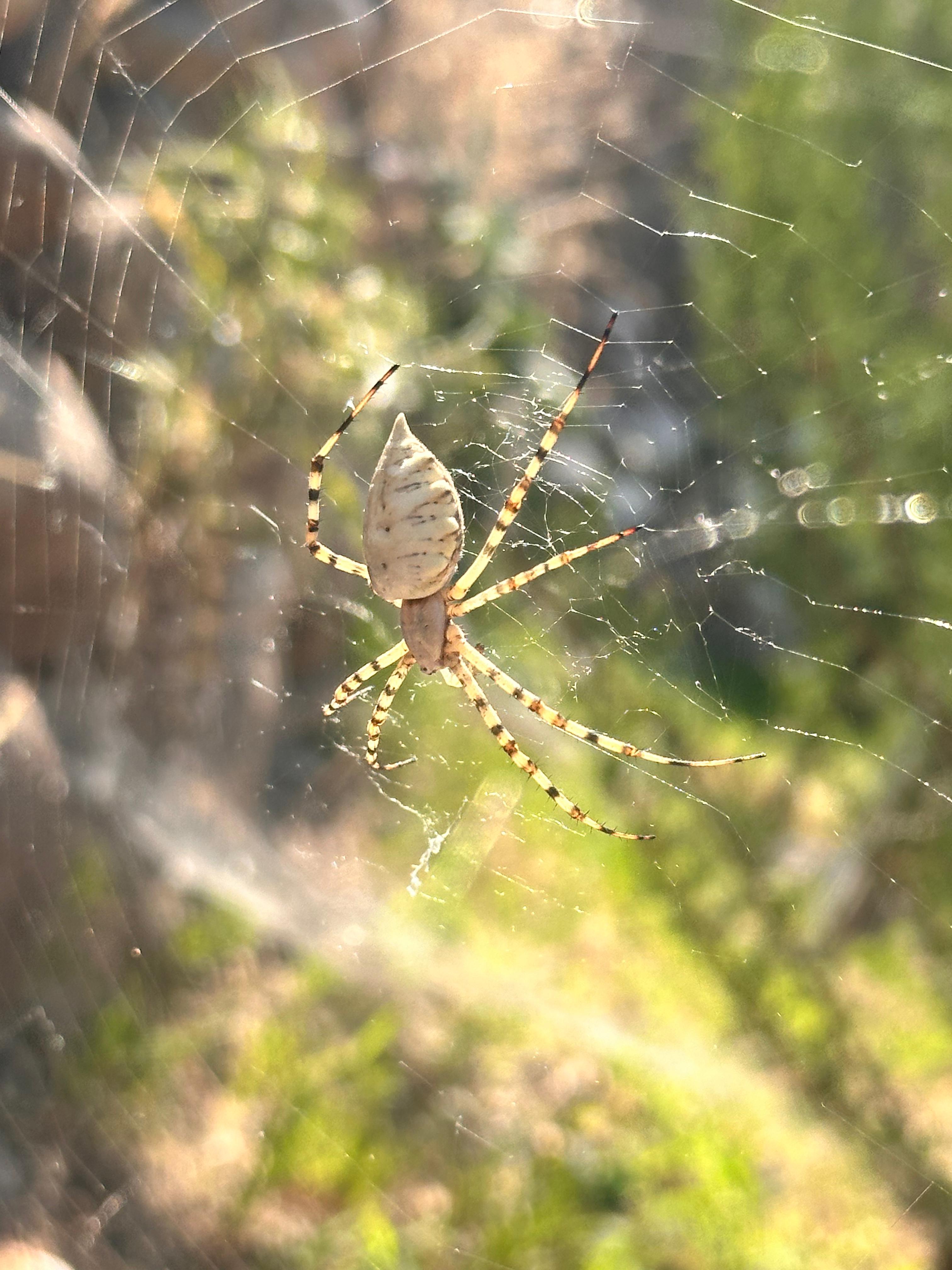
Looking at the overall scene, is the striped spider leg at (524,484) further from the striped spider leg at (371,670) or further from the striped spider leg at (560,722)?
the striped spider leg at (371,670)

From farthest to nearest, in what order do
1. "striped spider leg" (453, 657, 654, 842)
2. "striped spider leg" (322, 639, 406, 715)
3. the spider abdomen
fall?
"striped spider leg" (322, 639, 406, 715)
"striped spider leg" (453, 657, 654, 842)
the spider abdomen

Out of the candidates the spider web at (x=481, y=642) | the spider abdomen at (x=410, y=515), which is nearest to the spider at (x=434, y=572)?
the spider abdomen at (x=410, y=515)

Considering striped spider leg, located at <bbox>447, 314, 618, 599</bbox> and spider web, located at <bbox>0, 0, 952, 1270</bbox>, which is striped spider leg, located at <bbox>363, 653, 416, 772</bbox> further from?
striped spider leg, located at <bbox>447, 314, 618, 599</bbox>

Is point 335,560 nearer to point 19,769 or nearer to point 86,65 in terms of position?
point 19,769

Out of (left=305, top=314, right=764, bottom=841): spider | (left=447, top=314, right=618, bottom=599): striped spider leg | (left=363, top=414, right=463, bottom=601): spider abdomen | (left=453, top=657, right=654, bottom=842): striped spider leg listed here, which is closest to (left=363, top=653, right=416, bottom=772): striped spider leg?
(left=305, top=314, right=764, bottom=841): spider

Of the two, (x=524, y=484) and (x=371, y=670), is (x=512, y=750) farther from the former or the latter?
(x=524, y=484)

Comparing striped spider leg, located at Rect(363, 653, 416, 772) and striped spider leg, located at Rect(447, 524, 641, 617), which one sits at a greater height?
striped spider leg, located at Rect(447, 524, 641, 617)

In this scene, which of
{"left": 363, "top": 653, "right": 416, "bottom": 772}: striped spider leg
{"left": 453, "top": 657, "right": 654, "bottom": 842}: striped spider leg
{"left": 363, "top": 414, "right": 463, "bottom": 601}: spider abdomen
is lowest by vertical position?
{"left": 363, "top": 653, "right": 416, "bottom": 772}: striped spider leg
